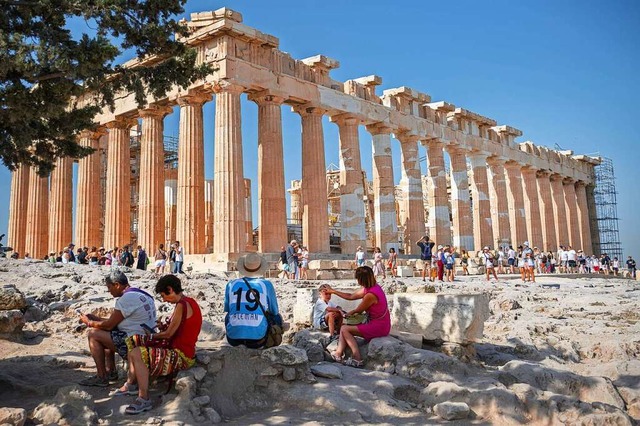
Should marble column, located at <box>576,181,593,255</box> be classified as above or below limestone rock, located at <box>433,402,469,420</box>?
above

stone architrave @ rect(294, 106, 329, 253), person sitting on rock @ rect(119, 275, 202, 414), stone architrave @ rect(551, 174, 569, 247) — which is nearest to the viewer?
person sitting on rock @ rect(119, 275, 202, 414)

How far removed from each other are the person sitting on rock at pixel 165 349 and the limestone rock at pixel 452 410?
2748mm

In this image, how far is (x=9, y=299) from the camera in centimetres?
889

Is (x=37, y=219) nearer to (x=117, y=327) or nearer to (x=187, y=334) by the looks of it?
(x=117, y=327)

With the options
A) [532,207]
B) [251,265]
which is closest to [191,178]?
[251,265]

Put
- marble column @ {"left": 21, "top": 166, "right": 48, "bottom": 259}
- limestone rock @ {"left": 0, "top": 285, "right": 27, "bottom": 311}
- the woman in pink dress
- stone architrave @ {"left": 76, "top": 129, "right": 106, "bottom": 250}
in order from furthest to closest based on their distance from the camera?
marble column @ {"left": 21, "top": 166, "right": 48, "bottom": 259}
stone architrave @ {"left": 76, "top": 129, "right": 106, "bottom": 250}
limestone rock @ {"left": 0, "top": 285, "right": 27, "bottom": 311}
the woman in pink dress

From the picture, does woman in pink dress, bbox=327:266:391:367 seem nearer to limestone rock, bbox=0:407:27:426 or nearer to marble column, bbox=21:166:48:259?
limestone rock, bbox=0:407:27:426

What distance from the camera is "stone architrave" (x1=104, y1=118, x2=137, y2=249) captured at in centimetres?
2453

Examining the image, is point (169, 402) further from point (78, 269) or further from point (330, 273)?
point (330, 273)

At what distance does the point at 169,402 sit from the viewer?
607 centimetres

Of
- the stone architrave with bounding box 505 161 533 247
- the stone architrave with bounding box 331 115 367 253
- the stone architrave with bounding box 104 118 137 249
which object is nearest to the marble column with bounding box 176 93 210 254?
the stone architrave with bounding box 104 118 137 249

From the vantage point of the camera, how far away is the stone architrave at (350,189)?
26250 millimetres

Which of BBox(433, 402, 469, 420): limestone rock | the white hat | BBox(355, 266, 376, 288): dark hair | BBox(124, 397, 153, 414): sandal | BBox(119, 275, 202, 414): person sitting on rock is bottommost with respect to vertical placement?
BBox(433, 402, 469, 420): limestone rock

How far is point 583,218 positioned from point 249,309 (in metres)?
42.2
